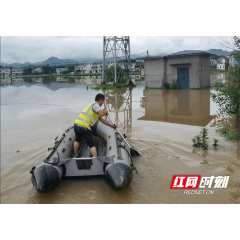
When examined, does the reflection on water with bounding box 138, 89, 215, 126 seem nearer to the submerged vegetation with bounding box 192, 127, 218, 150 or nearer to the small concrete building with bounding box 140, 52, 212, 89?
the submerged vegetation with bounding box 192, 127, 218, 150

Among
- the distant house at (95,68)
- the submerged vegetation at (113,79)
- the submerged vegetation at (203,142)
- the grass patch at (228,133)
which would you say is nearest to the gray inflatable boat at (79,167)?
the submerged vegetation at (203,142)

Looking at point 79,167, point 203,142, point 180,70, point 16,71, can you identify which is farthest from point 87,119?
point 16,71

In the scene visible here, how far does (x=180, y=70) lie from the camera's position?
61.8 ft

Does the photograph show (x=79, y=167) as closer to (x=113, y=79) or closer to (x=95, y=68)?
(x=113, y=79)

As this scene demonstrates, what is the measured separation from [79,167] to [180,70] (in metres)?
15.9

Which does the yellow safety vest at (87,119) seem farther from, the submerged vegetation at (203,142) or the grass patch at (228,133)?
the grass patch at (228,133)

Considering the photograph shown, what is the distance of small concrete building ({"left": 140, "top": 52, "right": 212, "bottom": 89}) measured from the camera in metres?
18.0

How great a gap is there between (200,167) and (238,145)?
65.1 inches

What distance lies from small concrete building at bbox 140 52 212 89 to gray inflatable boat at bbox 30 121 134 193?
1425 cm

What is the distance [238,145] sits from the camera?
6.11 metres

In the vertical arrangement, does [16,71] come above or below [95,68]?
below

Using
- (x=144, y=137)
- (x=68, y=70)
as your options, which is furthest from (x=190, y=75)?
(x=68, y=70)

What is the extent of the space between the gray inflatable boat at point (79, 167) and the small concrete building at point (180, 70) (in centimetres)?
1425

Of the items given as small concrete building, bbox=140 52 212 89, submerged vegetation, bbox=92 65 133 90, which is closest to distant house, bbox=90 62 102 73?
submerged vegetation, bbox=92 65 133 90
